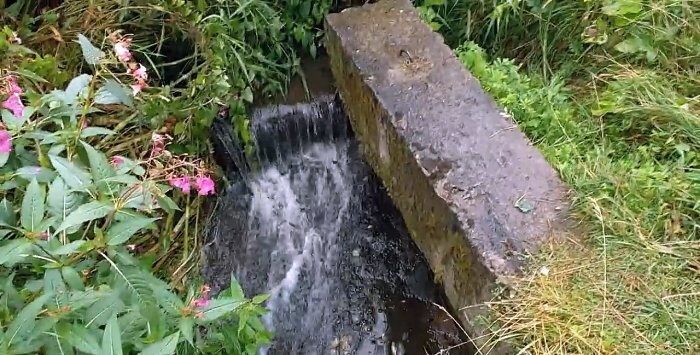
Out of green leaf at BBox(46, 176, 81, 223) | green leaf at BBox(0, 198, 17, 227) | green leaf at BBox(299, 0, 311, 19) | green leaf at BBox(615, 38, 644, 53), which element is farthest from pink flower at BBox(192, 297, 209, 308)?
green leaf at BBox(615, 38, 644, 53)

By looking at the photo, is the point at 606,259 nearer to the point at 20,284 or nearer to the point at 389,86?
Answer: the point at 389,86

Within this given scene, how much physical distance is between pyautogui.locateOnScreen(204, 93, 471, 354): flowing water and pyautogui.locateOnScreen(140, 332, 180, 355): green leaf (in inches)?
50.7

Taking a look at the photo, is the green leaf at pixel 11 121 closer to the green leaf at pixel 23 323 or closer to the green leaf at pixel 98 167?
the green leaf at pixel 98 167

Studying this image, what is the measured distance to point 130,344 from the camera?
5.67 feet

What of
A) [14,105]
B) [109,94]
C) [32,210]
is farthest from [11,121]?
[32,210]

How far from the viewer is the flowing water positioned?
284 centimetres

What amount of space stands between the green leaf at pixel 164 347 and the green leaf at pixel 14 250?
1.23 feet

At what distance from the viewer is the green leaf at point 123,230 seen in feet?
5.25

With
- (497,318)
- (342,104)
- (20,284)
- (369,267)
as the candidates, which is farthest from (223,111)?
(497,318)

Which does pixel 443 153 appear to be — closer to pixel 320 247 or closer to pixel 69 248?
pixel 320 247

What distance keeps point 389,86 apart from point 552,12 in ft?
3.05

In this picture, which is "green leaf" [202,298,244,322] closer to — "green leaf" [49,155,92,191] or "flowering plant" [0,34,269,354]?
"flowering plant" [0,34,269,354]

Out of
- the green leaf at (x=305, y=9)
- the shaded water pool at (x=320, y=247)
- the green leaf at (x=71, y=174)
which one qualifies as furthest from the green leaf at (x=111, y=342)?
the green leaf at (x=305, y=9)

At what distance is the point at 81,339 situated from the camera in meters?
1.52
